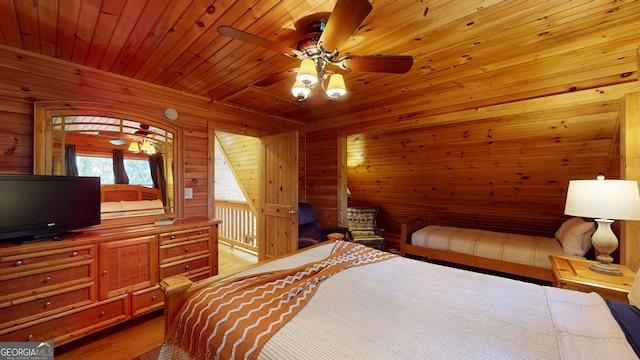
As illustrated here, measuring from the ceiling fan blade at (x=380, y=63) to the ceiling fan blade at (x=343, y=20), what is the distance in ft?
0.69

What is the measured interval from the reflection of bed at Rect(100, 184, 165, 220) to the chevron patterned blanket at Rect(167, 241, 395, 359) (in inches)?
71.8

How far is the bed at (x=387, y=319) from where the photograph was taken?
896 mm

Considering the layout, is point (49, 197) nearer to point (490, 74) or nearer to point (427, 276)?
point (427, 276)

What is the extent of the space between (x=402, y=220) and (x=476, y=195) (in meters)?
1.35

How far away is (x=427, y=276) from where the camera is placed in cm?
158

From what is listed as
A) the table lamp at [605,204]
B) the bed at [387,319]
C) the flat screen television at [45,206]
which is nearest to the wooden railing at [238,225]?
the flat screen television at [45,206]

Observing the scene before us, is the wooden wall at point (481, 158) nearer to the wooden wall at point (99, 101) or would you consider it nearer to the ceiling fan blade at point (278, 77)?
the wooden wall at point (99, 101)

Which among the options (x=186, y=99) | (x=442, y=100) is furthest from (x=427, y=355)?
(x=186, y=99)

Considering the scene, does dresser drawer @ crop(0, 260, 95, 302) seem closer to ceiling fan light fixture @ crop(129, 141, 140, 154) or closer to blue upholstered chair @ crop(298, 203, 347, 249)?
ceiling fan light fixture @ crop(129, 141, 140, 154)

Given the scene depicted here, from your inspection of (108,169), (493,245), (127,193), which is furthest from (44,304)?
(493,245)

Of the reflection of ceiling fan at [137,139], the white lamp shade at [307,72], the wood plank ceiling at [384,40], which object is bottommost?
the reflection of ceiling fan at [137,139]

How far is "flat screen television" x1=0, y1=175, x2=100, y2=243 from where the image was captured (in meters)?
1.75

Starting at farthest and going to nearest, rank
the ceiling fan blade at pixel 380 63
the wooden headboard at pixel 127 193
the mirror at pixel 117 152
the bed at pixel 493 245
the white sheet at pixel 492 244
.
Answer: the white sheet at pixel 492 244, the bed at pixel 493 245, the wooden headboard at pixel 127 193, the mirror at pixel 117 152, the ceiling fan blade at pixel 380 63

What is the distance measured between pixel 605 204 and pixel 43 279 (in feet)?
12.9
